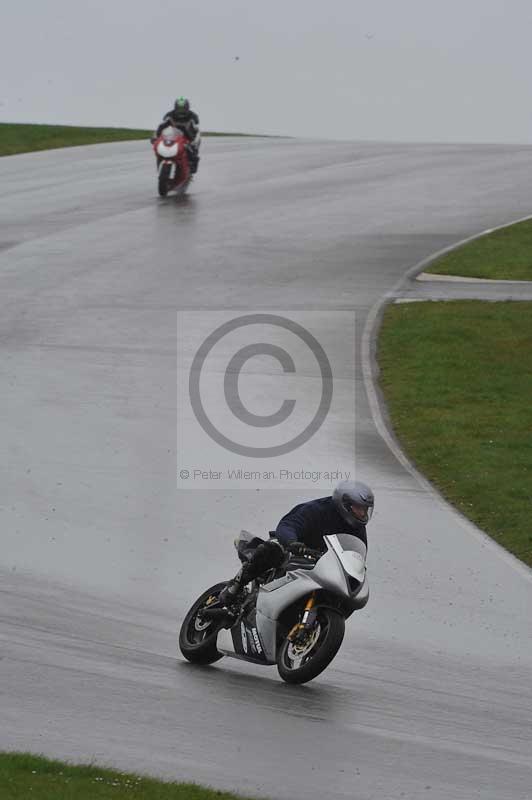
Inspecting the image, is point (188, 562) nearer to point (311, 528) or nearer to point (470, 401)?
point (311, 528)

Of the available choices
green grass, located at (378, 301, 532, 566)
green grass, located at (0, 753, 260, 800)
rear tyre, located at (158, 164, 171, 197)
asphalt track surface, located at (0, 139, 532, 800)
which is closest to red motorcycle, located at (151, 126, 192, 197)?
rear tyre, located at (158, 164, 171, 197)

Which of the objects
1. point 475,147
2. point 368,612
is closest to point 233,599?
point 368,612

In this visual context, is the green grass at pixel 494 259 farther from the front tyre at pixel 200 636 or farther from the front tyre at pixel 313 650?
the front tyre at pixel 313 650

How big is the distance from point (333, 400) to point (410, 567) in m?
6.47

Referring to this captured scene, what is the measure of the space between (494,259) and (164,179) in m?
9.88

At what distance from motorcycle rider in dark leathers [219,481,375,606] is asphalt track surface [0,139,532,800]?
816 mm

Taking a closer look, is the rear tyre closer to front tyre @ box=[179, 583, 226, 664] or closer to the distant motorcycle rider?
the distant motorcycle rider

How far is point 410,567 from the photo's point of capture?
46.5 feet

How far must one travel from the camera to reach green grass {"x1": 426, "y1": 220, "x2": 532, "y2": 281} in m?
28.6

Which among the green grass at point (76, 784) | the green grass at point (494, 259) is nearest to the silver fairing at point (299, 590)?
the green grass at point (76, 784)

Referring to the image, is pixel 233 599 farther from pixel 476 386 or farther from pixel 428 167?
pixel 428 167

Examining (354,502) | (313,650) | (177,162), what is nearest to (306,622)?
(313,650)

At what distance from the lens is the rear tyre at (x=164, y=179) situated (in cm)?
3503

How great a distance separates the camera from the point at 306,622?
1023cm
